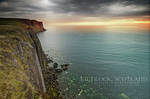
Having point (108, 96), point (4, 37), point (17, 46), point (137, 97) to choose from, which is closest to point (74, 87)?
Result: point (108, 96)

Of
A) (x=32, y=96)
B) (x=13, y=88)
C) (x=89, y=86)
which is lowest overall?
(x=89, y=86)

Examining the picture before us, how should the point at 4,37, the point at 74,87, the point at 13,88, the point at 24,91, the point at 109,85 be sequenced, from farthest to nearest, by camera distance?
the point at 109,85, the point at 74,87, the point at 4,37, the point at 24,91, the point at 13,88

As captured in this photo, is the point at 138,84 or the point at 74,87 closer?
the point at 74,87

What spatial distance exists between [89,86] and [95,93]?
172 centimetres

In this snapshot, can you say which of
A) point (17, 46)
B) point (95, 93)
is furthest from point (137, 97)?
point (17, 46)

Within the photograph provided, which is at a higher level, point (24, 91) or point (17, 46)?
point (17, 46)

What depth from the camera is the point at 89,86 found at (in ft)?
50.6

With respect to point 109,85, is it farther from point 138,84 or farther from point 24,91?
point 24,91

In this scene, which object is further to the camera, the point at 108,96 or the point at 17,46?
the point at 108,96

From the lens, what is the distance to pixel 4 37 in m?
7.80

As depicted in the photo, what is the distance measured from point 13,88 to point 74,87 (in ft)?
32.1

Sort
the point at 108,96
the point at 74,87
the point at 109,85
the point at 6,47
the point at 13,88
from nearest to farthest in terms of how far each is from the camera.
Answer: the point at 13,88 → the point at 6,47 → the point at 108,96 → the point at 74,87 → the point at 109,85

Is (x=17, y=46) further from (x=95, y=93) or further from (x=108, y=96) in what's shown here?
(x=108, y=96)

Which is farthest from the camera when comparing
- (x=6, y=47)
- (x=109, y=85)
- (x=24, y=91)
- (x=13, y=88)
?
(x=109, y=85)
